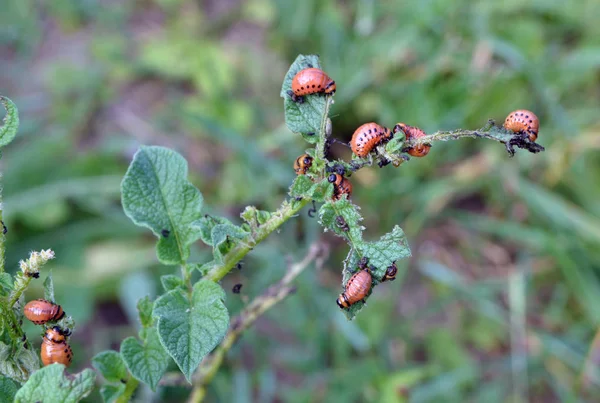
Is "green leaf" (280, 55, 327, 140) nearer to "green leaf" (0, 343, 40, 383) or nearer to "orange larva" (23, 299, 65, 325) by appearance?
"orange larva" (23, 299, 65, 325)

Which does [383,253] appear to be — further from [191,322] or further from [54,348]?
[54,348]

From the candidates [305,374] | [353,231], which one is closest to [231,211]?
[305,374]

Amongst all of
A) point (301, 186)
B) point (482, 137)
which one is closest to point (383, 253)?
point (301, 186)

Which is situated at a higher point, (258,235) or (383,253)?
(258,235)

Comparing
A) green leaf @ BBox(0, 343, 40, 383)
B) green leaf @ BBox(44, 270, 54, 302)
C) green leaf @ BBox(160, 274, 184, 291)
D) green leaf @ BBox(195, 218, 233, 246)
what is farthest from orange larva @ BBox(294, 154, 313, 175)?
green leaf @ BBox(0, 343, 40, 383)

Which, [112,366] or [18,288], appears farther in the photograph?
[112,366]

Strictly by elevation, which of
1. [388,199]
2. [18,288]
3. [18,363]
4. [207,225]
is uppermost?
[388,199]

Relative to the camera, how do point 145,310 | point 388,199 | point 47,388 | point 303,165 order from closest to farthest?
1. point 47,388
2. point 303,165
3. point 145,310
4. point 388,199

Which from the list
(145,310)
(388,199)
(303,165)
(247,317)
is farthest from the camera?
(388,199)
